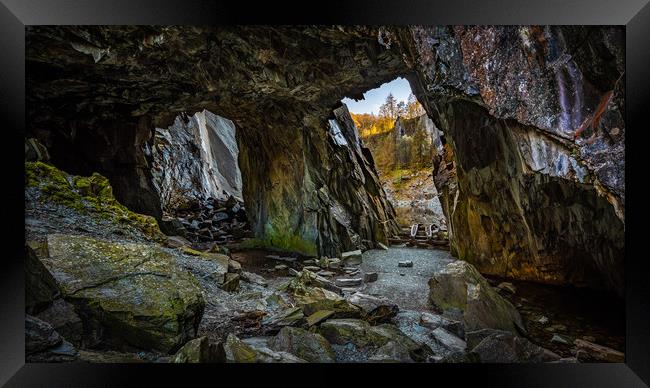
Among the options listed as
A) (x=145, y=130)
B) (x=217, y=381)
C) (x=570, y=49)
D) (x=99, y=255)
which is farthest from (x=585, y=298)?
(x=145, y=130)

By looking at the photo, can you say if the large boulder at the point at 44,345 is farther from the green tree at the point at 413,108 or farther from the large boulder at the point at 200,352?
the green tree at the point at 413,108

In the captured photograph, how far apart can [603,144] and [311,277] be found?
4.40 m

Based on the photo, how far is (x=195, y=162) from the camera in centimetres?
1422

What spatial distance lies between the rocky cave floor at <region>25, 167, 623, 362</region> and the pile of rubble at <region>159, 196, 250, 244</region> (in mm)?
2180

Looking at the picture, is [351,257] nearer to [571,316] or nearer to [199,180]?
[571,316]

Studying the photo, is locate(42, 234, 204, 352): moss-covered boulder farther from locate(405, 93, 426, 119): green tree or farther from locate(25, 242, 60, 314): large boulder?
locate(405, 93, 426, 119): green tree

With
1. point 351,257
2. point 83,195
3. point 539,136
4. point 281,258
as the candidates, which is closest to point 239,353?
point 281,258

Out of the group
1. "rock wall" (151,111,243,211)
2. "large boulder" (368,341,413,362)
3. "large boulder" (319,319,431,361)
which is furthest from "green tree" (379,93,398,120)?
"rock wall" (151,111,243,211)

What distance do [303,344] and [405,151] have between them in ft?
15.5

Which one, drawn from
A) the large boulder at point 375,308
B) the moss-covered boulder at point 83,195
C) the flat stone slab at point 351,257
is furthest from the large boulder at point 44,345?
the flat stone slab at point 351,257

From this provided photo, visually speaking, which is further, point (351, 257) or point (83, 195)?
point (351, 257)

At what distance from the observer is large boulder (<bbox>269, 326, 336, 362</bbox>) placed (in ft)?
11.5

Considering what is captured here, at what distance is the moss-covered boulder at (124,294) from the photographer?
11.3 ft
